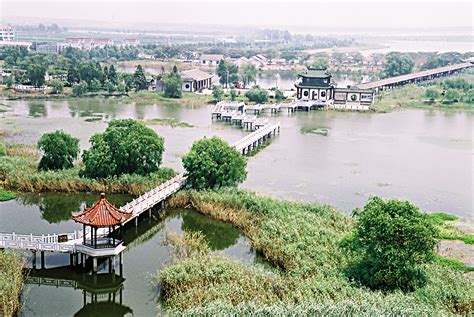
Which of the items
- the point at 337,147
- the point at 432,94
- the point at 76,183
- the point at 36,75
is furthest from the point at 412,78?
the point at 76,183

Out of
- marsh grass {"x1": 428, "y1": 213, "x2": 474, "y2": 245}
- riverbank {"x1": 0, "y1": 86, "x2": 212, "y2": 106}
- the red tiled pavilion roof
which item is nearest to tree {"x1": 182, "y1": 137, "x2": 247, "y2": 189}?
the red tiled pavilion roof

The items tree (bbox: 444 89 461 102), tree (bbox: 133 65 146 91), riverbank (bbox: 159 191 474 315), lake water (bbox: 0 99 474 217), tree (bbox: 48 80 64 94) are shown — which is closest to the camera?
riverbank (bbox: 159 191 474 315)

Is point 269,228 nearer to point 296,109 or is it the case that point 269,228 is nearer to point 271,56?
point 296,109

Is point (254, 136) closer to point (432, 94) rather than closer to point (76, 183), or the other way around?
point (76, 183)

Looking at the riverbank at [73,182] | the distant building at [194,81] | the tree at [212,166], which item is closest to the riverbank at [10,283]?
the riverbank at [73,182]

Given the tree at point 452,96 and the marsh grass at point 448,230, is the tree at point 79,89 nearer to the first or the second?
the tree at point 452,96

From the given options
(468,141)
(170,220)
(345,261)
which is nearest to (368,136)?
(468,141)

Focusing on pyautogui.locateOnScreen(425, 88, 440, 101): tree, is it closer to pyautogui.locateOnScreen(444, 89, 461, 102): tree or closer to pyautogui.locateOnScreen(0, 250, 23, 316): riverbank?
pyautogui.locateOnScreen(444, 89, 461, 102): tree
